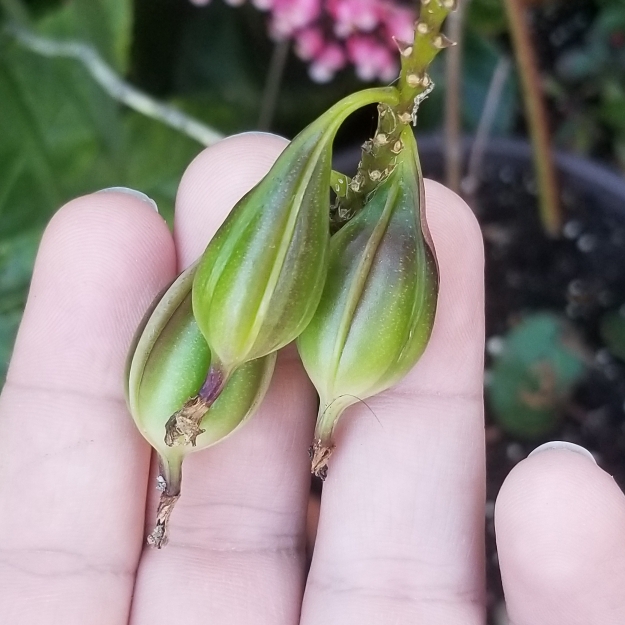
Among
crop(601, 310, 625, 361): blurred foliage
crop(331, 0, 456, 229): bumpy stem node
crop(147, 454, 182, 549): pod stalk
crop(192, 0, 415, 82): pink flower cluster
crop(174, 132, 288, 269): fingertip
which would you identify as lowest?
crop(601, 310, 625, 361): blurred foliage

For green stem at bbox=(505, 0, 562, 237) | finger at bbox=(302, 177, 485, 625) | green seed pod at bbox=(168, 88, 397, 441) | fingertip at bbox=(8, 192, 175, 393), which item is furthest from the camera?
green stem at bbox=(505, 0, 562, 237)

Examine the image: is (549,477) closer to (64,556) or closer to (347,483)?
(347,483)

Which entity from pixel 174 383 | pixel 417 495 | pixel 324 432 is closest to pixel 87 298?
pixel 174 383

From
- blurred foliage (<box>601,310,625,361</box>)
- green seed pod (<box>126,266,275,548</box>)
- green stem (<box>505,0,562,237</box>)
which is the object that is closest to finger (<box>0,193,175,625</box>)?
green seed pod (<box>126,266,275,548</box>)

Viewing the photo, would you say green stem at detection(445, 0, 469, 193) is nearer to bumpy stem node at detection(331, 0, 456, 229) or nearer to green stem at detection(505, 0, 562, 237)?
green stem at detection(505, 0, 562, 237)

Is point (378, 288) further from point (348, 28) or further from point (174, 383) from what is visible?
point (348, 28)

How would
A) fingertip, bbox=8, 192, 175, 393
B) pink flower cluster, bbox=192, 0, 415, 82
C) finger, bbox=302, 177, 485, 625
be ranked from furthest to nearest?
1. pink flower cluster, bbox=192, 0, 415, 82
2. fingertip, bbox=8, 192, 175, 393
3. finger, bbox=302, 177, 485, 625

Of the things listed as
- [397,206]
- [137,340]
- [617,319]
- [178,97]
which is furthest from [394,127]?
[178,97]
